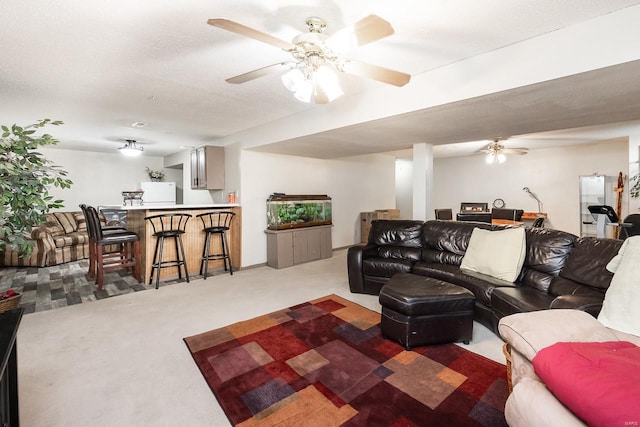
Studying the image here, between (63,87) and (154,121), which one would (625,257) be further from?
(154,121)

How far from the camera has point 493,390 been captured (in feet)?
6.13

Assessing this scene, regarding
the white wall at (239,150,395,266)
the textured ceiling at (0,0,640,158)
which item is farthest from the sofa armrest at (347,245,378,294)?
the white wall at (239,150,395,266)

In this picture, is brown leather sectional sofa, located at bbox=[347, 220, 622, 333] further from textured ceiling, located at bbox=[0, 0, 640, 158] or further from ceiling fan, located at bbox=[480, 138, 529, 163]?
ceiling fan, located at bbox=[480, 138, 529, 163]

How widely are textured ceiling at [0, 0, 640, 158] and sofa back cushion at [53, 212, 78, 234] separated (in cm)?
251

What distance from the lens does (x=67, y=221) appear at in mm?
6062

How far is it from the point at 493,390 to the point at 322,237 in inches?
163

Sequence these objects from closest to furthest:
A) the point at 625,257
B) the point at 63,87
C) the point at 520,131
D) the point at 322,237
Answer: the point at 625,257 < the point at 63,87 < the point at 520,131 < the point at 322,237

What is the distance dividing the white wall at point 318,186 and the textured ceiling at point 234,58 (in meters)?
1.38

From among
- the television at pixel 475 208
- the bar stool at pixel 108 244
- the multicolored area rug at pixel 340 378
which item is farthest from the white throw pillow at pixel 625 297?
the bar stool at pixel 108 244

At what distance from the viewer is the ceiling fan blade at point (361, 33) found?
1418 millimetres

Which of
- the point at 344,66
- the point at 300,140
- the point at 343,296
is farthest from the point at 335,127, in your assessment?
the point at 343,296

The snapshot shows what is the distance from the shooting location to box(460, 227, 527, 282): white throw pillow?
2.84 metres

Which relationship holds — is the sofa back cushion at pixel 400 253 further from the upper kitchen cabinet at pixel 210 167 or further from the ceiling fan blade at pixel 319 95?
the upper kitchen cabinet at pixel 210 167

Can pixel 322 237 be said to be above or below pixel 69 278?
above
